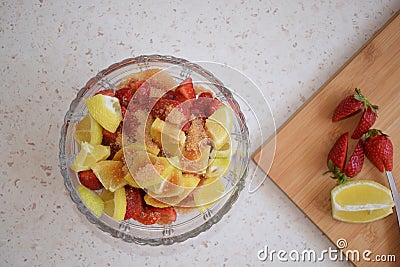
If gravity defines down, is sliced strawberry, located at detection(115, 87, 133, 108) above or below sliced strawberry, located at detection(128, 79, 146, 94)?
below

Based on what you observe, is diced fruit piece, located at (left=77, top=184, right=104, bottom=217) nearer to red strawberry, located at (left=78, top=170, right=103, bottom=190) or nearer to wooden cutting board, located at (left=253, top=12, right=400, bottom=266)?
red strawberry, located at (left=78, top=170, right=103, bottom=190)

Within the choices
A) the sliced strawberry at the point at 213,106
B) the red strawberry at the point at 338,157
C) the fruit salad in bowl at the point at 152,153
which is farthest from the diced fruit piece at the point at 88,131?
the red strawberry at the point at 338,157

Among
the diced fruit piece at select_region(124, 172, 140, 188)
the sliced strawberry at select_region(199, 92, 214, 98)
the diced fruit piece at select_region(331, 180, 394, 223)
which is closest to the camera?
the diced fruit piece at select_region(124, 172, 140, 188)

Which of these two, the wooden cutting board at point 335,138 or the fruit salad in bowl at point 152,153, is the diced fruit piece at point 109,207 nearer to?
the fruit salad in bowl at point 152,153

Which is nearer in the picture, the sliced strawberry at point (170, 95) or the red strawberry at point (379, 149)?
the sliced strawberry at point (170, 95)

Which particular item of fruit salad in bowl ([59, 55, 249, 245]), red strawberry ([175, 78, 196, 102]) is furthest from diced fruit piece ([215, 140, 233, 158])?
red strawberry ([175, 78, 196, 102])

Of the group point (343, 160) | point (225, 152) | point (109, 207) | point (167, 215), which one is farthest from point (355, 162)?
point (109, 207)
